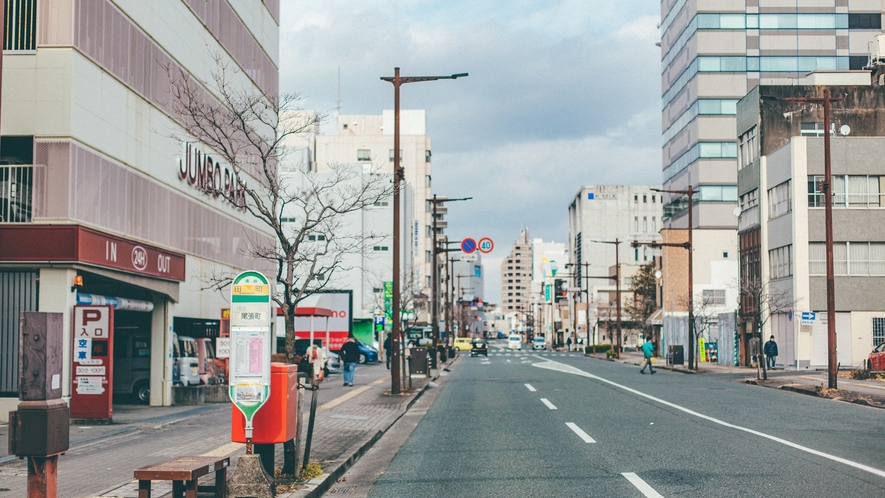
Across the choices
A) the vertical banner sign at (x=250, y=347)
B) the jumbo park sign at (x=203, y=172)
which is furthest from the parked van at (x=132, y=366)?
the vertical banner sign at (x=250, y=347)

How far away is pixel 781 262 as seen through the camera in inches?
1810

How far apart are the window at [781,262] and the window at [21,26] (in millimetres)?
36720

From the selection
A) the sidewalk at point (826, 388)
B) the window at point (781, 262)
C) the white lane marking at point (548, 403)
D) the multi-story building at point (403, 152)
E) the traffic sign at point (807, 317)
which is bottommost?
the sidewalk at point (826, 388)

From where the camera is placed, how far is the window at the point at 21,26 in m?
19.1

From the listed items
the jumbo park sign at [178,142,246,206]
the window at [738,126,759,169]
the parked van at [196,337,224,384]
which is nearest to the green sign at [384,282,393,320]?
the window at [738,126,759,169]

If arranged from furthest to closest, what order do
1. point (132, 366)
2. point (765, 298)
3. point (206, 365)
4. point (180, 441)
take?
point (765, 298), point (206, 365), point (132, 366), point (180, 441)

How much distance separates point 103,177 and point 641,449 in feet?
46.6

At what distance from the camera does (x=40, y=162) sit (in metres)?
18.8

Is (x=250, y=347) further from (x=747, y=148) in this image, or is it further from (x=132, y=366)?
(x=747, y=148)

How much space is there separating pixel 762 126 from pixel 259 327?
45.0 meters

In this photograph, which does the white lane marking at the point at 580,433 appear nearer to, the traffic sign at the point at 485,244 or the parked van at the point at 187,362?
the parked van at the point at 187,362

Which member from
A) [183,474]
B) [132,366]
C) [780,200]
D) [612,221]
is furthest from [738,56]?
[183,474]

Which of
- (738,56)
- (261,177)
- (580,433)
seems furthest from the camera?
(738,56)

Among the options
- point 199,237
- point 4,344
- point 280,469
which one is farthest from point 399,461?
point 199,237
